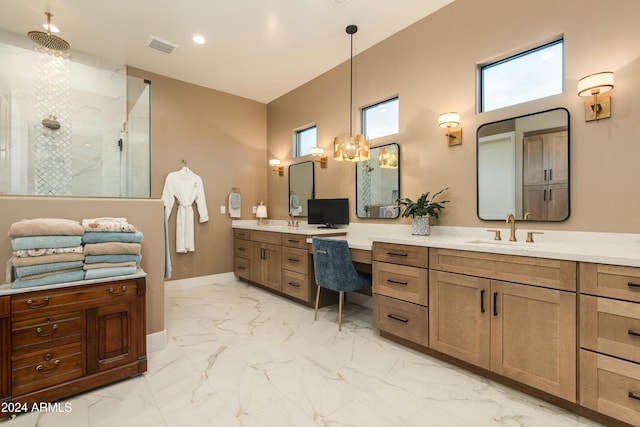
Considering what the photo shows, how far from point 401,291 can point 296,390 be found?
112cm

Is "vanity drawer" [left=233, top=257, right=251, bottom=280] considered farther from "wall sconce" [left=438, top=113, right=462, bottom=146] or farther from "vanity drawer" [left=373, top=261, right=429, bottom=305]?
"wall sconce" [left=438, top=113, right=462, bottom=146]

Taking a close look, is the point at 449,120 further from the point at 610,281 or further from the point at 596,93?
the point at 610,281

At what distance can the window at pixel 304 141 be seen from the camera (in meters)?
4.53

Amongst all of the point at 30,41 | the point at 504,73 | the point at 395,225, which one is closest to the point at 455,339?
the point at 395,225

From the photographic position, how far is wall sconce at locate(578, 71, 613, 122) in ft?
6.17

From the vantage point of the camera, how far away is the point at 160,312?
2461 mm

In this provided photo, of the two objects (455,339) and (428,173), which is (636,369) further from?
(428,173)

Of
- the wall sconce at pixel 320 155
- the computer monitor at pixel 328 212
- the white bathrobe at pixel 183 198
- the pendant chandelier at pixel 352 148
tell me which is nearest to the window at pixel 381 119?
the pendant chandelier at pixel 352 148

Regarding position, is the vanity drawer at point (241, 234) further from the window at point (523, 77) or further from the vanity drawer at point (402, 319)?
the window at point (523, 77)

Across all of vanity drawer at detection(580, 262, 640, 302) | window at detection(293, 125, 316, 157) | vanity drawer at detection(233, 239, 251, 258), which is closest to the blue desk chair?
vanity drawer at detection(580, 262, 640, 302)

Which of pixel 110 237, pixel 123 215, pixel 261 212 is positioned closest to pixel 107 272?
pixel 110 237

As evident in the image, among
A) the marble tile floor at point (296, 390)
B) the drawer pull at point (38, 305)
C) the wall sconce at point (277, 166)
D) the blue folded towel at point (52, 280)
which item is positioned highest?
the wall sconce at point (277, 166)

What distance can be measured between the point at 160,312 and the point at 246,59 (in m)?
3.22

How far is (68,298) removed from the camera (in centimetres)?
179
